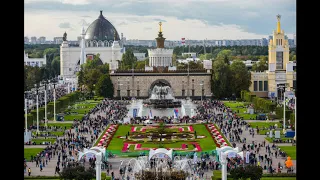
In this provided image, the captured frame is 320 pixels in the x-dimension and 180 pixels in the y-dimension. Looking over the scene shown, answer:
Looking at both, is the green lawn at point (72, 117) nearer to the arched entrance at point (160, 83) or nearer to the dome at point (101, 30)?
the arched entrance at point (160, 83)

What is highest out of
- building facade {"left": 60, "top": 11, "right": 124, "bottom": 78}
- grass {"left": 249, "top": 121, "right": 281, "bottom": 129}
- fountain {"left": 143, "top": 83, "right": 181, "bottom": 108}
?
building facade {"left": 60, "top": 11, "right": 124, "bottom": 78}

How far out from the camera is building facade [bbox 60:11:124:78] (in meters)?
85.1

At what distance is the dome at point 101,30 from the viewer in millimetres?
92875

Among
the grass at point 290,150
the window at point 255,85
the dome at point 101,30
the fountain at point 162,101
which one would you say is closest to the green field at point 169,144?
the grass at point 290,150

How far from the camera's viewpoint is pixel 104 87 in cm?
5434

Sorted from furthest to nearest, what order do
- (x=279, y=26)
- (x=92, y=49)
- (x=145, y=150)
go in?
(x=92, y=49), (x=279, y=26), (x=145, y=150)

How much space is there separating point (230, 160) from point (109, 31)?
73.9m

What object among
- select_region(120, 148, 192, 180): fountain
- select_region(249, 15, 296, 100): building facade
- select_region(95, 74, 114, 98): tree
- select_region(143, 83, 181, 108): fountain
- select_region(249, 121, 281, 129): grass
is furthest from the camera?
select_region(249, 15, 296, 100): building facade

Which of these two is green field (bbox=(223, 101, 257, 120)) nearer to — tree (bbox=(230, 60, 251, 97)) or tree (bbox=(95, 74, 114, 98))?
tree (bbox=(230, 60, 251, 97))

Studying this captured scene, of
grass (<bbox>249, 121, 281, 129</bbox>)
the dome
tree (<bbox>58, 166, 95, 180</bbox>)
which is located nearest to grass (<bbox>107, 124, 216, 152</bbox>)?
grass (<bbox>249, 121, 281, 129</bbox>)

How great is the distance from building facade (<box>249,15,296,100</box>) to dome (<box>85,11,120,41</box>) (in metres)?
38.5
